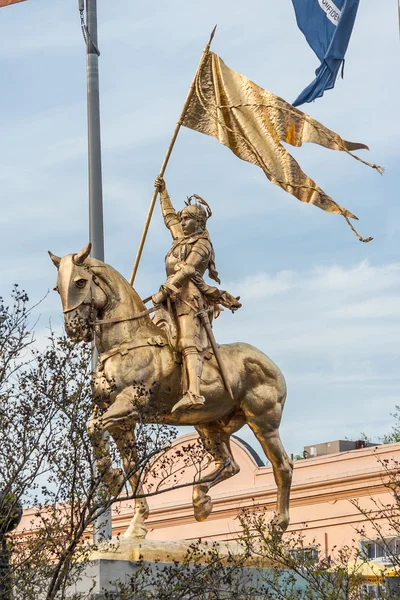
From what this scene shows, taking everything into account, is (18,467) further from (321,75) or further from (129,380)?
(321,75)

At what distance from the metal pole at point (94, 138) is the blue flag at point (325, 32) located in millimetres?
3082

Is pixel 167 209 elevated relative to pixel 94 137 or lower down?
lower down

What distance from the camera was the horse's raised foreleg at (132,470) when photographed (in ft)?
55.0

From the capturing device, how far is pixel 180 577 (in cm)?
1644

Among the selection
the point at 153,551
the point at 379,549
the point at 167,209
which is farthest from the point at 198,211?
the point at 379,549

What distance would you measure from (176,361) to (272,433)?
1812mm

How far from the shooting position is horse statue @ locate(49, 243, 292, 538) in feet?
58.1

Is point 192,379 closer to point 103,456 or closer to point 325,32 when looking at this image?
→ point 103,456

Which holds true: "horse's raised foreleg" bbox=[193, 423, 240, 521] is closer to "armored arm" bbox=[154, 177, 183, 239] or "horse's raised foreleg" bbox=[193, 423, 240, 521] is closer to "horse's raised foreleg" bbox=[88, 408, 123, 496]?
"horse's raised foreleg" bbox=[88, 408, 123, 496]

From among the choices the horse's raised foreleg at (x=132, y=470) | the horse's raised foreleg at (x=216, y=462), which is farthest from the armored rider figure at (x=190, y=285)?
the horse's raised foreleg at (x=216, y=462)

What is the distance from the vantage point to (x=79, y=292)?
18.2 meters

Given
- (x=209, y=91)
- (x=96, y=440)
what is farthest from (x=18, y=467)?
(x=209, y=91)

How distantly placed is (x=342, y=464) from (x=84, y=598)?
670 inches

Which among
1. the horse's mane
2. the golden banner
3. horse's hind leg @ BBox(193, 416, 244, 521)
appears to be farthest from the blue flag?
horse's hind leg @ BBox(193, 416, 244, 521)
